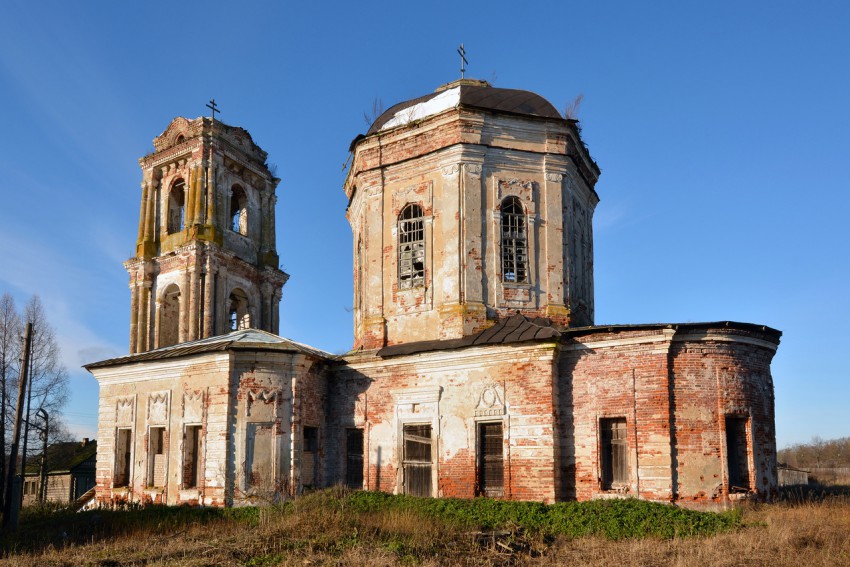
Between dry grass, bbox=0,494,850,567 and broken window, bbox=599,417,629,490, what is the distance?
7.05 ft

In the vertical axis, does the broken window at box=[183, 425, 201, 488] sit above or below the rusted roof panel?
below

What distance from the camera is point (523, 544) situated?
10875 mm

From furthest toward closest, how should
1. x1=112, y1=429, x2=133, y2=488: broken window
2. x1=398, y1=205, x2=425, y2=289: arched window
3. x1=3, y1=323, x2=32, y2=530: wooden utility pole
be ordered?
x1=112, y1=429, x2=133, y2=488: broken window < x1=398, y1=205, x2=425, y2=289: arched window < x1=3, y1=323, x2=32, y2=530: wooden utility pole

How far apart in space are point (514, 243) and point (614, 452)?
4962 mm

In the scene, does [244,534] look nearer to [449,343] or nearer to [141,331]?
[449,343]

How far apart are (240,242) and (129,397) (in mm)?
9829

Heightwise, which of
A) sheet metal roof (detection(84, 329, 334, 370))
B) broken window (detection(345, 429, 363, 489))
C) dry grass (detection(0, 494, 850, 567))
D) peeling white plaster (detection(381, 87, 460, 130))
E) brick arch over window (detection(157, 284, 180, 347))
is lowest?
dry grass (detection(0, 494, 850, 567))

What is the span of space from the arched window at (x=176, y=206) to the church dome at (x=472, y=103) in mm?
10642

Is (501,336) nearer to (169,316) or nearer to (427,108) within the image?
(427,108)

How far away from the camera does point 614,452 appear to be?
45.0 ft

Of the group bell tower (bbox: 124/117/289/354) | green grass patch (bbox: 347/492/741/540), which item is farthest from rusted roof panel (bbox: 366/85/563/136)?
bell tower (bbox: 124/117/289/354)

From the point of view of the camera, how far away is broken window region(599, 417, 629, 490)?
1358cm

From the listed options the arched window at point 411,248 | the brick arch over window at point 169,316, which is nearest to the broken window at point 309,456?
the arched window at point 411,248

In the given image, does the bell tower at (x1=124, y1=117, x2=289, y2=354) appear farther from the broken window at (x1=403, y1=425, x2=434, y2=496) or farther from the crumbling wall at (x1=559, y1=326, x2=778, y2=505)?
the crumbling wall at (x1=559, y1=326, x2=778, y2=505)
